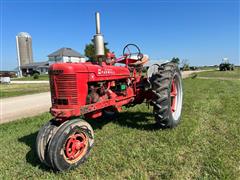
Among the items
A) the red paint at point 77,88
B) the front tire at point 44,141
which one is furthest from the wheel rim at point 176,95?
the front tire at point 44,141

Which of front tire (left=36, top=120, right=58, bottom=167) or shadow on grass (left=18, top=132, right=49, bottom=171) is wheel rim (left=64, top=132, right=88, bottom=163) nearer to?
front tire (left=36, top=120, right=58, bottom=167)

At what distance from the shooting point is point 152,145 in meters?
3.90

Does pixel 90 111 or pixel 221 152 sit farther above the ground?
pixel 90 111

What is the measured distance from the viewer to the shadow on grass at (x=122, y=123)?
402cm

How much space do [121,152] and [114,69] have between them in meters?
1.67

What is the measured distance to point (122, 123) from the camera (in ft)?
17.9

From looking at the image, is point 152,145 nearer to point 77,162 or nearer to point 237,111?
point 77,162

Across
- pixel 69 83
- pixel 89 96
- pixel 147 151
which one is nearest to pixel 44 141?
pixel 69 83

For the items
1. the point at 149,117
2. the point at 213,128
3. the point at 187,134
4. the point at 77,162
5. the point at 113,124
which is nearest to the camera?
the point at 77,162

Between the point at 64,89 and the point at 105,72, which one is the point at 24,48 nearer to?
the point at 105,72

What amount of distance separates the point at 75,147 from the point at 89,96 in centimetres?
96

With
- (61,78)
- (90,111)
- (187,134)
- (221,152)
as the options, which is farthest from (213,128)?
(61,78)

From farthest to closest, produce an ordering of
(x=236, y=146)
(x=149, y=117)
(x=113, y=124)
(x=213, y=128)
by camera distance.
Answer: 1. (x=149, y=117)
2. (x=113, y=124)
3. (x=213, y=128)
4. (x=236, y=146)

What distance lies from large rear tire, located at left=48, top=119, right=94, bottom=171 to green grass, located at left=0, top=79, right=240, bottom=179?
0.13 meters
